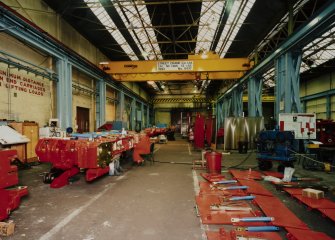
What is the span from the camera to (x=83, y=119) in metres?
13.1

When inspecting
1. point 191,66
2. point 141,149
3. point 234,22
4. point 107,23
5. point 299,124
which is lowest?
point 141,149

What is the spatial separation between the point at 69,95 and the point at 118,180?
18.8 ft

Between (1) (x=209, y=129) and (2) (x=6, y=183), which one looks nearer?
(2) (x=6, y=183)

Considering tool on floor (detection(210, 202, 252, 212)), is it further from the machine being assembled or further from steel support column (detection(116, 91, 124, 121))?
steel support column (detection(116, 91, 124, 121))

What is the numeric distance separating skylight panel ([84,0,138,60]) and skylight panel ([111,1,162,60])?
0.71 meters

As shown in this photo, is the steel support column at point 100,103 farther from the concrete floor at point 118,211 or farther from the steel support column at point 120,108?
the concrete floor at point 118,211

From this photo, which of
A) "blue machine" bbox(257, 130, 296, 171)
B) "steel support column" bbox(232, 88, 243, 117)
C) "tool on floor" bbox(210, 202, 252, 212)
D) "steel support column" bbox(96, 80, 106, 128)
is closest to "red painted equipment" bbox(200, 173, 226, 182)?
"tool on floor" bbox(210, 202, 252, 212)

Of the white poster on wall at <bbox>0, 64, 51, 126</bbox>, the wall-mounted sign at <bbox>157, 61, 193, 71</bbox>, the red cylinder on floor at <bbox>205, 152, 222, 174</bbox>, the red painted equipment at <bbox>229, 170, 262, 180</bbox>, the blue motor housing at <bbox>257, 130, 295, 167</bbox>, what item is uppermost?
the wall-mounted sign at <bbox>157, 61, 193, 71</bbox>

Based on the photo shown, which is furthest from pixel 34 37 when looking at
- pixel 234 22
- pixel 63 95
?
pixel 234 22

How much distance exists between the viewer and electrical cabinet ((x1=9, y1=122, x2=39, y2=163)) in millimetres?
7195

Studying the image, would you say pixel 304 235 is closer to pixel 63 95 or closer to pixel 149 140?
pixel 149 140

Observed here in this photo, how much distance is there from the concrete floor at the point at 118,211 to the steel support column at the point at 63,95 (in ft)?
12.9

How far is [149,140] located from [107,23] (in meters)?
7.00

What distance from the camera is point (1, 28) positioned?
6.28 meters
